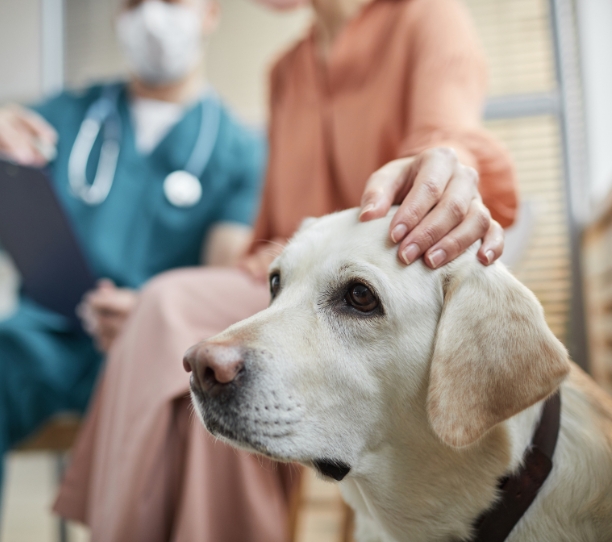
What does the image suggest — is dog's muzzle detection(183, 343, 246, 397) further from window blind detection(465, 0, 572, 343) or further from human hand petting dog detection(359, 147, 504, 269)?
window blind detection(465, 0, 572, 343)

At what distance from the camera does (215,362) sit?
0.60 metres

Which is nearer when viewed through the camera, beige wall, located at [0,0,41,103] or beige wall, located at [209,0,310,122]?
beige wall, located at [0,0,41,103]

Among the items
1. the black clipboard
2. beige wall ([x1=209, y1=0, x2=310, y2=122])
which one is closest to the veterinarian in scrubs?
the black clipboard

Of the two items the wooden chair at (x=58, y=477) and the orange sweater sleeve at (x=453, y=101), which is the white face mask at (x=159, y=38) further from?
the wooden chair at (x=58, y=477)

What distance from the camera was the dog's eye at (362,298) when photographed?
67cm

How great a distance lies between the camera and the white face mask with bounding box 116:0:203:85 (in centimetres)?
180

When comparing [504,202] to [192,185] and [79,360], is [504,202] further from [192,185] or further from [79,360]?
[79,360]

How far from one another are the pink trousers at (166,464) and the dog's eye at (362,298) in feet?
1.17

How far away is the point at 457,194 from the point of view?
0.64 meters

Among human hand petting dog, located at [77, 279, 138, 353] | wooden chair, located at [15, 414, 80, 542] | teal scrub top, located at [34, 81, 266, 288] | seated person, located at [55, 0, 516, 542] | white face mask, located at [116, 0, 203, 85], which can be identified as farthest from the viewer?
white face mask, located at [116, 0, 203, 85]

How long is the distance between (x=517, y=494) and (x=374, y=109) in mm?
750

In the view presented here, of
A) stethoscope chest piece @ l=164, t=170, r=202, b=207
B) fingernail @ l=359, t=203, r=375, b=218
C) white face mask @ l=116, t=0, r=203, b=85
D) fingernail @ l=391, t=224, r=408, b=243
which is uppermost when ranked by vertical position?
white face mask @ l=116, t=0, r=203, b=85

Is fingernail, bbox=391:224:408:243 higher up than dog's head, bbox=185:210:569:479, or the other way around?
fingernail, bbox=391:224:408:243

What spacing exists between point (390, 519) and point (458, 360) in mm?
270
